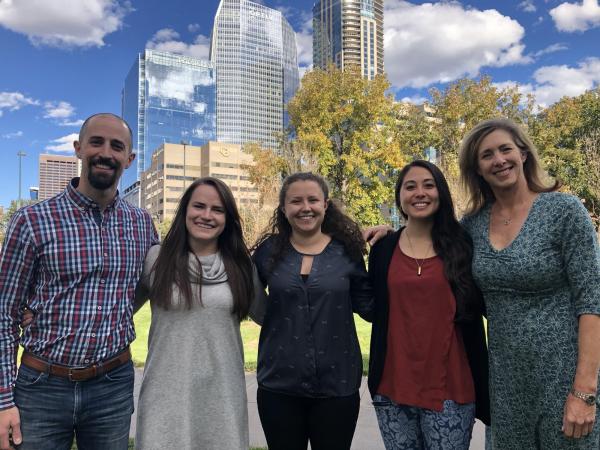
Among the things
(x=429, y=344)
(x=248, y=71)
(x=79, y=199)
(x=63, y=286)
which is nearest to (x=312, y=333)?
(x=429, y=344)

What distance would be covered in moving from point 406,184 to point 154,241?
1508 millimetres

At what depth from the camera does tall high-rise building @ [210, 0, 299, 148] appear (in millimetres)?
160250

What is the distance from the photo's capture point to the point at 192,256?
2.63 meters

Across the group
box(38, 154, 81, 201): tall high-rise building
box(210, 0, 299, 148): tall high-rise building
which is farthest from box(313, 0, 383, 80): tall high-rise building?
box(38, 154, 81, 201): tall high-rise building

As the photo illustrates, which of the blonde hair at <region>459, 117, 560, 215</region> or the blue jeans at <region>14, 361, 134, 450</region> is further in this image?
the blonde hair at <region>459, 117, 560, 215</region>

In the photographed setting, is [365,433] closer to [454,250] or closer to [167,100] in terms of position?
[454,250]

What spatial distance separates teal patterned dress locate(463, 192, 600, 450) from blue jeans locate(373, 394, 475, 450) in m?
0.15

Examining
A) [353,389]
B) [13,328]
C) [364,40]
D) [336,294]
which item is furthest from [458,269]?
[364,40]

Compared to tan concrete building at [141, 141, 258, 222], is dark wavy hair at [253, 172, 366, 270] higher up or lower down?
lower down

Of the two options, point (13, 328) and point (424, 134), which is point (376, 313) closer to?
point (13, 328)

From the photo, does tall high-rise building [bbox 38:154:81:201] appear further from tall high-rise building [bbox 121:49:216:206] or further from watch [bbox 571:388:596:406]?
watch [bbox 571:388:596:406]

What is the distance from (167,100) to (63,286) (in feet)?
625

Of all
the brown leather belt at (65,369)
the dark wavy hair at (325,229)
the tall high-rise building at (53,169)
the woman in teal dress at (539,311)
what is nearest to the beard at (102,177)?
the brown leather belt at (65,369)

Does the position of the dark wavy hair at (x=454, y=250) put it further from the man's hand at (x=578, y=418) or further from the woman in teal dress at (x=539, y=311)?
the man's hand at (x=578, y=418)
